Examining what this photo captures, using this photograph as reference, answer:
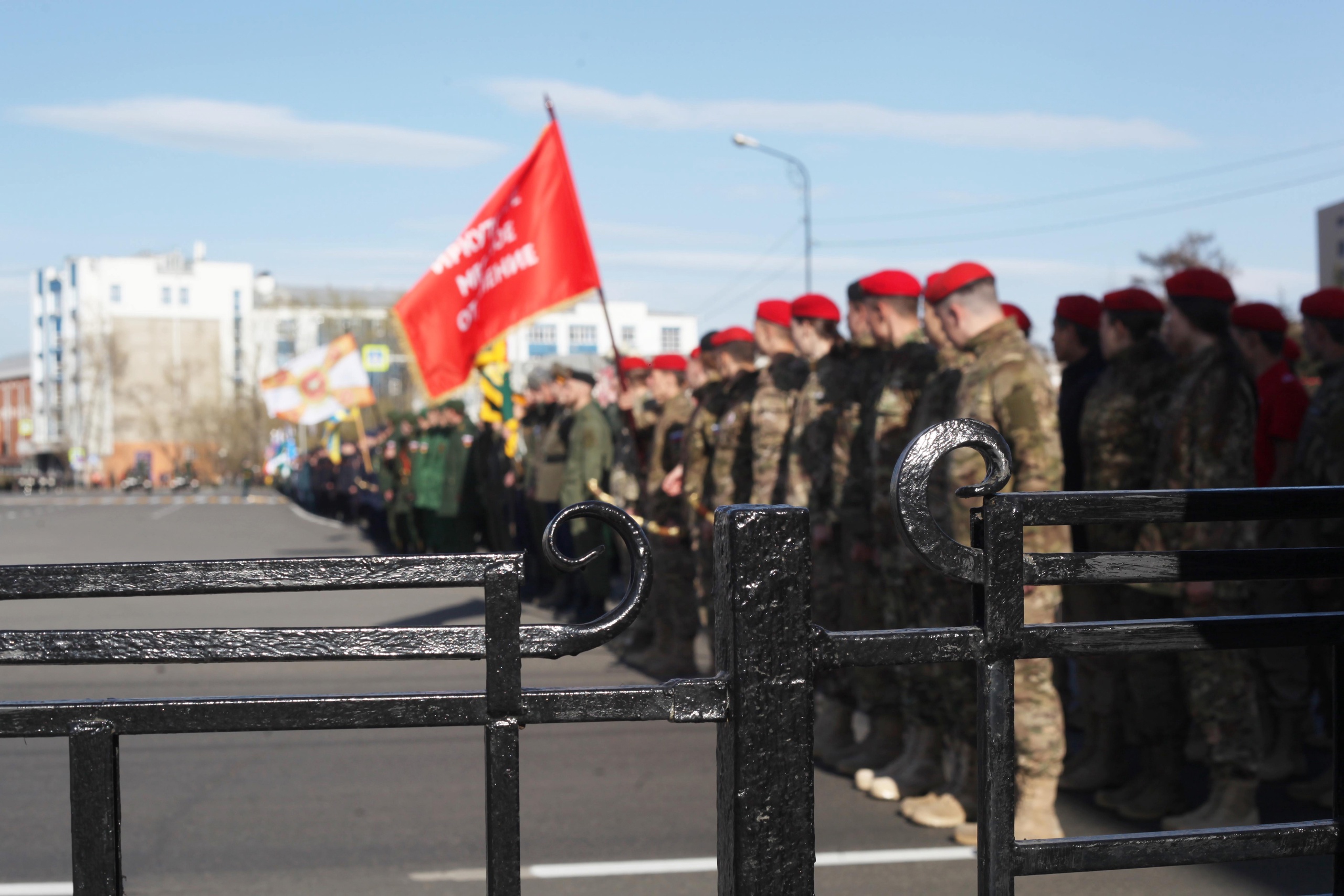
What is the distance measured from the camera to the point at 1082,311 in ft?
20.0

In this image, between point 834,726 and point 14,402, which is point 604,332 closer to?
point 14,402

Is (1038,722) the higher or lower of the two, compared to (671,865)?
higher

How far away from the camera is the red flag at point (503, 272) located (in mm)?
8211

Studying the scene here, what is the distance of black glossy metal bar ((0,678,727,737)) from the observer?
5.64 ft

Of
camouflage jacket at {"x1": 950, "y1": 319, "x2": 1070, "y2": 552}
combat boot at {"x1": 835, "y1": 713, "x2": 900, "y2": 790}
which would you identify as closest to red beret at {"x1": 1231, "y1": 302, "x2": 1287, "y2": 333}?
camouflage jacket at {"x1": 950, "y1": 319, "x2": 1070, "y2": 552}

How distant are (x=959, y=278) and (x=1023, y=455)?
0.69 meters

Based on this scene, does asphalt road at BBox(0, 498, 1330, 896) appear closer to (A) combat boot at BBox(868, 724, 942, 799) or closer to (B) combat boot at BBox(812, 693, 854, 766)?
(A) combat boot at BBox(868, 724, 942, 799)

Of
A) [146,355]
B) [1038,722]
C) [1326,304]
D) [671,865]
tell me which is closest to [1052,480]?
[1038,722]

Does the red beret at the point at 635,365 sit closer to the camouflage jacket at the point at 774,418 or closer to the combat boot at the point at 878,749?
the camouflage jacket at the point at 774,418

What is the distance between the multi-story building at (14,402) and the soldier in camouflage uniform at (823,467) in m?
132

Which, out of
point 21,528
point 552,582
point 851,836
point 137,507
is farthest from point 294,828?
point 137,507

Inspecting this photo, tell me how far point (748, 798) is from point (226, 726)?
2.15 ft

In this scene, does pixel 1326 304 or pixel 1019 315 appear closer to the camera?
pixel 1326 304

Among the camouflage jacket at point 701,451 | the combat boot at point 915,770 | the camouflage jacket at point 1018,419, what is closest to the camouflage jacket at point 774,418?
the camouflage jacket at point 701,451
